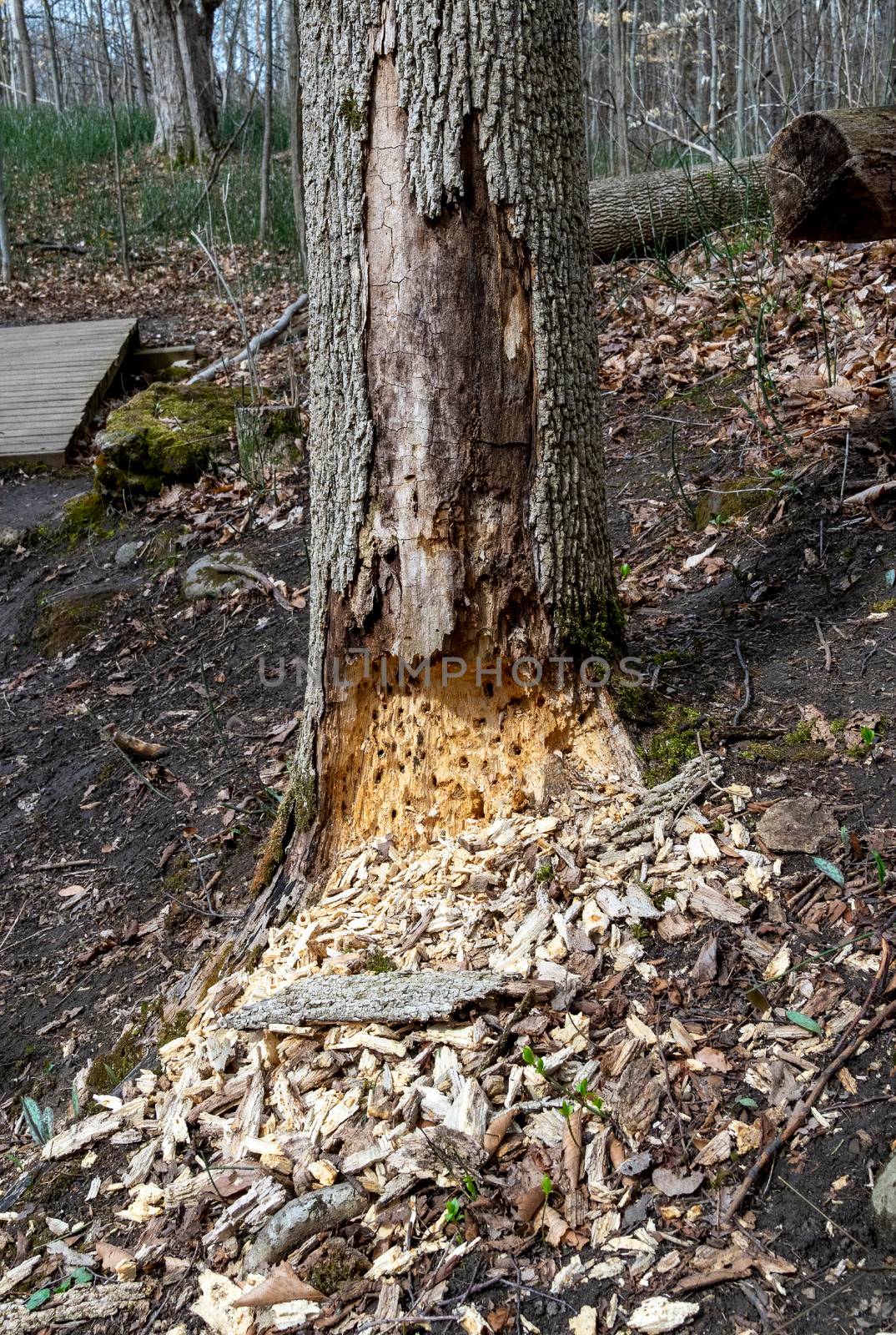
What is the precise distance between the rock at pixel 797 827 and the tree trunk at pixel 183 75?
15.1 metres

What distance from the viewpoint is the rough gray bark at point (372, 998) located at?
206 cm

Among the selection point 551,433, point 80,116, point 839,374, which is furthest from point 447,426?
point 80,116

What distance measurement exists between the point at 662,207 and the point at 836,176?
12.7ft

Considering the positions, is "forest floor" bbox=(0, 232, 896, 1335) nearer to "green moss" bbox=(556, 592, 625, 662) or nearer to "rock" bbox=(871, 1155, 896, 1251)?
"rock" bbox=(871, 1155, 896, 1251)

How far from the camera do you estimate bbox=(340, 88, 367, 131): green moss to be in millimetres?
2176

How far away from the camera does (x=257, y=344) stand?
743cm

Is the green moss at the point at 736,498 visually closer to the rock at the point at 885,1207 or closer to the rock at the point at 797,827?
the rock at the point at 797,827

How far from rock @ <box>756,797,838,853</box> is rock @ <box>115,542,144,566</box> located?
414 cm

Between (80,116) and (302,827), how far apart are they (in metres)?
18.9

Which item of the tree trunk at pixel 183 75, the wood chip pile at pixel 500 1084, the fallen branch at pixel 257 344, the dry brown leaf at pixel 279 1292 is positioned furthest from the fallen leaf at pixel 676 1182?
the tree trunk at pixel 183 75

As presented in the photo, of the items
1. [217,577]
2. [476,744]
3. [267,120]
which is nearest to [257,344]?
[217,577]

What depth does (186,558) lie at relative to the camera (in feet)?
17.0

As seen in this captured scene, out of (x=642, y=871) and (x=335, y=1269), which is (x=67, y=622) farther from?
(x=335, y=1269)

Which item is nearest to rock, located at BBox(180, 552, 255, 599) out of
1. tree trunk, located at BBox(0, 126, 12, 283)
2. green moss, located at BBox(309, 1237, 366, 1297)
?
green moss, located at BBox(309, 1237, 366, 1297)
